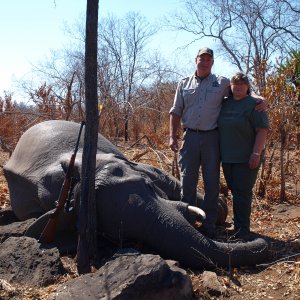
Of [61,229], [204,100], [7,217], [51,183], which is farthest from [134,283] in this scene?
[7,217]

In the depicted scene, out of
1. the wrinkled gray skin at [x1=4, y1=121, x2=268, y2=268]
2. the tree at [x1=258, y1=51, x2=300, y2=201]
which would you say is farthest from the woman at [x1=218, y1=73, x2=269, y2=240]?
the tree at [x1=258, y1=51, x2=300, y2=201]

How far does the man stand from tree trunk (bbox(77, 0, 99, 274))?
1.37m

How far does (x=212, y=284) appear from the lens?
4051 mm

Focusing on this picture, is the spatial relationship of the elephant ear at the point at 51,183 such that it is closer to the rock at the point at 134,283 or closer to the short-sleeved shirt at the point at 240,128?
the short-sleeved shirt at the point at 240,128

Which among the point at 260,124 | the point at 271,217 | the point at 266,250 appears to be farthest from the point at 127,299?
the point at 271,217

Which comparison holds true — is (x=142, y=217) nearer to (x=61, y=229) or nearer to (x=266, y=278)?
(x=61, y=229)

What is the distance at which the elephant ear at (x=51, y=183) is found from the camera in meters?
5.32

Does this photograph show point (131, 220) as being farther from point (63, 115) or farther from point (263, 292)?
point (63, 115)

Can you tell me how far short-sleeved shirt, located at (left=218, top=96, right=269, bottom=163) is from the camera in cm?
514

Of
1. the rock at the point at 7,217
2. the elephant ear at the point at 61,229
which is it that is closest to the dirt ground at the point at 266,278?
the elephant ear at the point at 61,229

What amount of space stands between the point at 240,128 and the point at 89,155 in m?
1.63

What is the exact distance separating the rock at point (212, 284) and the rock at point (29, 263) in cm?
119

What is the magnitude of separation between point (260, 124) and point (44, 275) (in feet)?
8.00

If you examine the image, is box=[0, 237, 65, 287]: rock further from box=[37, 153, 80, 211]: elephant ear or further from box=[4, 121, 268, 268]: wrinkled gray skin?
box=[37, 153, 80, 211]: elephant ear
